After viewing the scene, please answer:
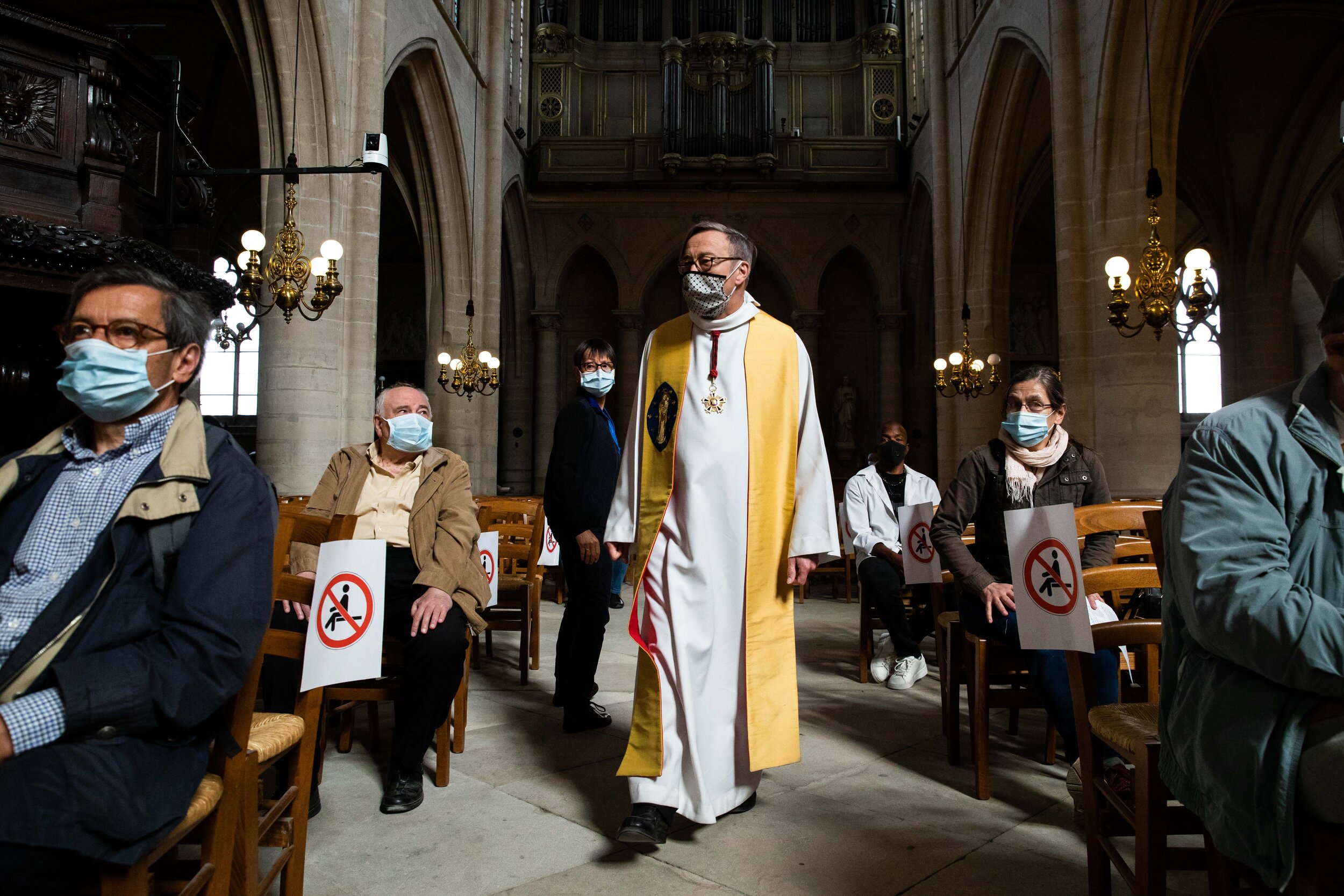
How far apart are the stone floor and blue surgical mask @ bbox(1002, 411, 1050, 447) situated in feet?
4.10

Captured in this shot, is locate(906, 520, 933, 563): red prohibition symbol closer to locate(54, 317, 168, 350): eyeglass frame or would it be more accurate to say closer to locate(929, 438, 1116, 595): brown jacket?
locate(929, 438, 1116, 595): brown jacket

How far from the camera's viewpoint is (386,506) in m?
3.26

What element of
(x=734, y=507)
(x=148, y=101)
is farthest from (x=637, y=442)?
(x=148, y=101)

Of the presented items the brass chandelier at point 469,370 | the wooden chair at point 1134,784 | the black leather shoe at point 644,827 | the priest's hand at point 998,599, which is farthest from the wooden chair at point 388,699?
the brass chandelier at point 469,370

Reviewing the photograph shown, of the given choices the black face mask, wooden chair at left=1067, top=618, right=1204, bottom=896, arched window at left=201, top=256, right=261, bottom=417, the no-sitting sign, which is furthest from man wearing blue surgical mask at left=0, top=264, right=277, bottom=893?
arched window at left=201, top=256, right=261, bottom=417

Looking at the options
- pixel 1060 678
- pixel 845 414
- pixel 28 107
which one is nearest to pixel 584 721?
pixel 1060 678

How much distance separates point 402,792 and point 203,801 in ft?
4.20

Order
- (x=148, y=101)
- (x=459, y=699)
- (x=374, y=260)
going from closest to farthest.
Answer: (x=459, y=699) < (x=148, y=101) < (x=374, y=260)

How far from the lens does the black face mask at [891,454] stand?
5.46 m

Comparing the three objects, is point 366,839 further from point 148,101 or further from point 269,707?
point 148,101

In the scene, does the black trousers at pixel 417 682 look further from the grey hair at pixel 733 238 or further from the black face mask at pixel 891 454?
the black face mask at pixel 891 454

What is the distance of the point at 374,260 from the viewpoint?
9.21 m

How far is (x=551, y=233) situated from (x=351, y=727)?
1631 centimetres

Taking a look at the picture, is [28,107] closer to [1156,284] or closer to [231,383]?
[1156,284]
